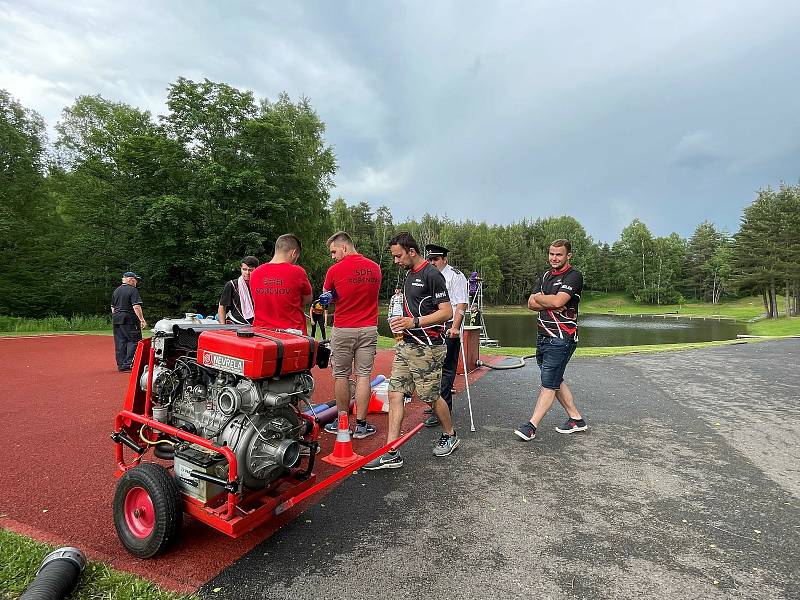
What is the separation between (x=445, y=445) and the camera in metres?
4.25

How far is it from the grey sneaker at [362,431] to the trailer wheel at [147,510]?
7.51ft

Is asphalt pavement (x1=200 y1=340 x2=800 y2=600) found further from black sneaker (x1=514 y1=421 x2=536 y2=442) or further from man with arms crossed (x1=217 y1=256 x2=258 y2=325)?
man with arms crossed (x1=217 y1=256 x2=258 y2=325)

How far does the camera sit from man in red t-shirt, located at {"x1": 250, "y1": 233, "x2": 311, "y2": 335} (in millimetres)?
4004

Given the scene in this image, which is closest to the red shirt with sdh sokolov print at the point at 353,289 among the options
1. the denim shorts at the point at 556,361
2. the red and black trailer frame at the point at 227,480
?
the red and black trailer frame at the point at 227,480

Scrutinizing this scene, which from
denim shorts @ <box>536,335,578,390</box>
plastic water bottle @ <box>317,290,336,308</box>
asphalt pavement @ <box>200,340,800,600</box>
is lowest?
asphalt pavement @ <box>200,340,800,600</box>

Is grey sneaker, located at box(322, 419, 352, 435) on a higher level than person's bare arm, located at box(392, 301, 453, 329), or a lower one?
lower

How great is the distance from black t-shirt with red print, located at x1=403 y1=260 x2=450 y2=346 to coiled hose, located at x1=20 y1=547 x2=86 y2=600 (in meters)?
2.71

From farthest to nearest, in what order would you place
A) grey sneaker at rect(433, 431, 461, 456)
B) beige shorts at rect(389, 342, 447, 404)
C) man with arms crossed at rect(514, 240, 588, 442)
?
man with arms crossed at rect(514, 240, 588, 442) → grey sneaker at rect(433, 431, 461, 456) → beige shorts at rect(389, 342, 447, 404)

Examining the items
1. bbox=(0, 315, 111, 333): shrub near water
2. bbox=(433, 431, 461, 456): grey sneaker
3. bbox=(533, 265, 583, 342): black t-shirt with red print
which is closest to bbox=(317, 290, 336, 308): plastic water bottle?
bbox=(433, 431, 461, 456): grey sneaker

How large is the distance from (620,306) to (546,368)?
277 feet

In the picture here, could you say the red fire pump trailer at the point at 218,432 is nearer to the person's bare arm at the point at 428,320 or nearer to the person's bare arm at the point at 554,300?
the person's bare arm at the point at 428,320

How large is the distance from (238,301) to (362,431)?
2391mm

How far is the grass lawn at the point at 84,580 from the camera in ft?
7.06

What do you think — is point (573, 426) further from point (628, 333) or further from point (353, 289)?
point (628, 333)
